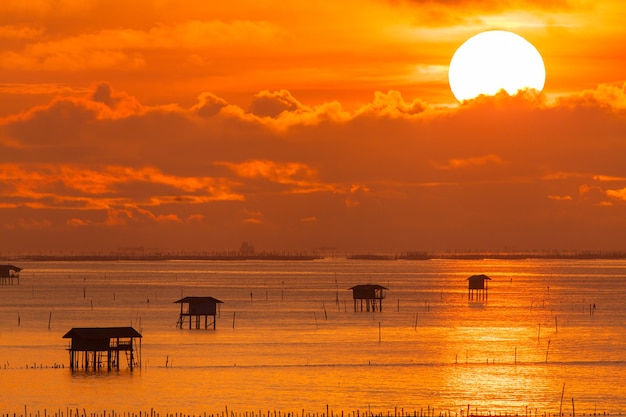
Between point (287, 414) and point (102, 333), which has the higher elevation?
point (102, 333)

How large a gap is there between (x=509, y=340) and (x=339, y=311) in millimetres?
44969

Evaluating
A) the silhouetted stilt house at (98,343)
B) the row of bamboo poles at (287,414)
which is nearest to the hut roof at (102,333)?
the silhouetted stilt house at (98,343)

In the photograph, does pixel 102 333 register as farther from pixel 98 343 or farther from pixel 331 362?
pixel 331 362

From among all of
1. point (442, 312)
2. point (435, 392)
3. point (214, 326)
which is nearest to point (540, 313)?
point (442, 312)

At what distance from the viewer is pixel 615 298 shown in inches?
7830

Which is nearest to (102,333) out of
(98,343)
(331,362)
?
(98,343)

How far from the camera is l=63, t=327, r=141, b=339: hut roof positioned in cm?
7862

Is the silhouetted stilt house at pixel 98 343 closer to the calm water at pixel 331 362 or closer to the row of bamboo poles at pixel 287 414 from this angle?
the calm water at pixel 331 362

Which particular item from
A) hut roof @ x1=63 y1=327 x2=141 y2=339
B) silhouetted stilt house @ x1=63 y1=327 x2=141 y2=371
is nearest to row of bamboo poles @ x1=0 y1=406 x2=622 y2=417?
hut roof @ x1=63 y1=327 x2=141 y2=339

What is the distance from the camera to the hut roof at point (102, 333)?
258 ft

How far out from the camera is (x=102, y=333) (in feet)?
263

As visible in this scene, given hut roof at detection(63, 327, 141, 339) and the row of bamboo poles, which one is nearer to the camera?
the row of bamboo poles

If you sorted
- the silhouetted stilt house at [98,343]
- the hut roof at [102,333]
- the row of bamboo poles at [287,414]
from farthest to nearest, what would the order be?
the silhouetted stilt house at [98,343] < the hut roof at [102,333] < the row of bamboo poles at [287,414]

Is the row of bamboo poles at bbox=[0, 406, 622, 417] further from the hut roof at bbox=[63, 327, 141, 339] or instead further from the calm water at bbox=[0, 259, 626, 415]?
the hut roof at bbox=[63, 327, 141, 339]
